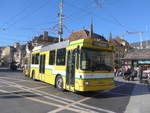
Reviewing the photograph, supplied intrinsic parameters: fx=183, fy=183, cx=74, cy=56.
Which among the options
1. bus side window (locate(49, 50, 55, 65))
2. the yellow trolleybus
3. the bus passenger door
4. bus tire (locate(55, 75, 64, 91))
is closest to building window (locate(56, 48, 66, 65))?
the yellow trolleybus

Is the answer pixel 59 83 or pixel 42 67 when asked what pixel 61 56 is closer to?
pixel 59 83

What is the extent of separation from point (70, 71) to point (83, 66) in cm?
128

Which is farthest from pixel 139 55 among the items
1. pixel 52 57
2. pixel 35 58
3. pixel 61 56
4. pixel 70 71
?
pixel 70 71

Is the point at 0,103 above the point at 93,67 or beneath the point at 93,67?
beneath

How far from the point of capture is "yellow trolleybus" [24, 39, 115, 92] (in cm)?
941

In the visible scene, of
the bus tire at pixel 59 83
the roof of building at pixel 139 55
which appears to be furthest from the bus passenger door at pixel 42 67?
the roof of building at pixel 139 55

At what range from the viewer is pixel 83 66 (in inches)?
369

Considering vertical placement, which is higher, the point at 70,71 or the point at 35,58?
the point at 35,58

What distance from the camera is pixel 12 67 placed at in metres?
40.6

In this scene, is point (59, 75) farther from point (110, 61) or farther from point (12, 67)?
point (12, 67)

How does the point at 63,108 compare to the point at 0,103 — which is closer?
the point at 63,108

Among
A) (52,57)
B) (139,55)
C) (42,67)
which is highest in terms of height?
(139,55)

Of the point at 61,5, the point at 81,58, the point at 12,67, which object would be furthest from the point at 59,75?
the point at 12,67

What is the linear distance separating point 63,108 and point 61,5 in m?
23.8
